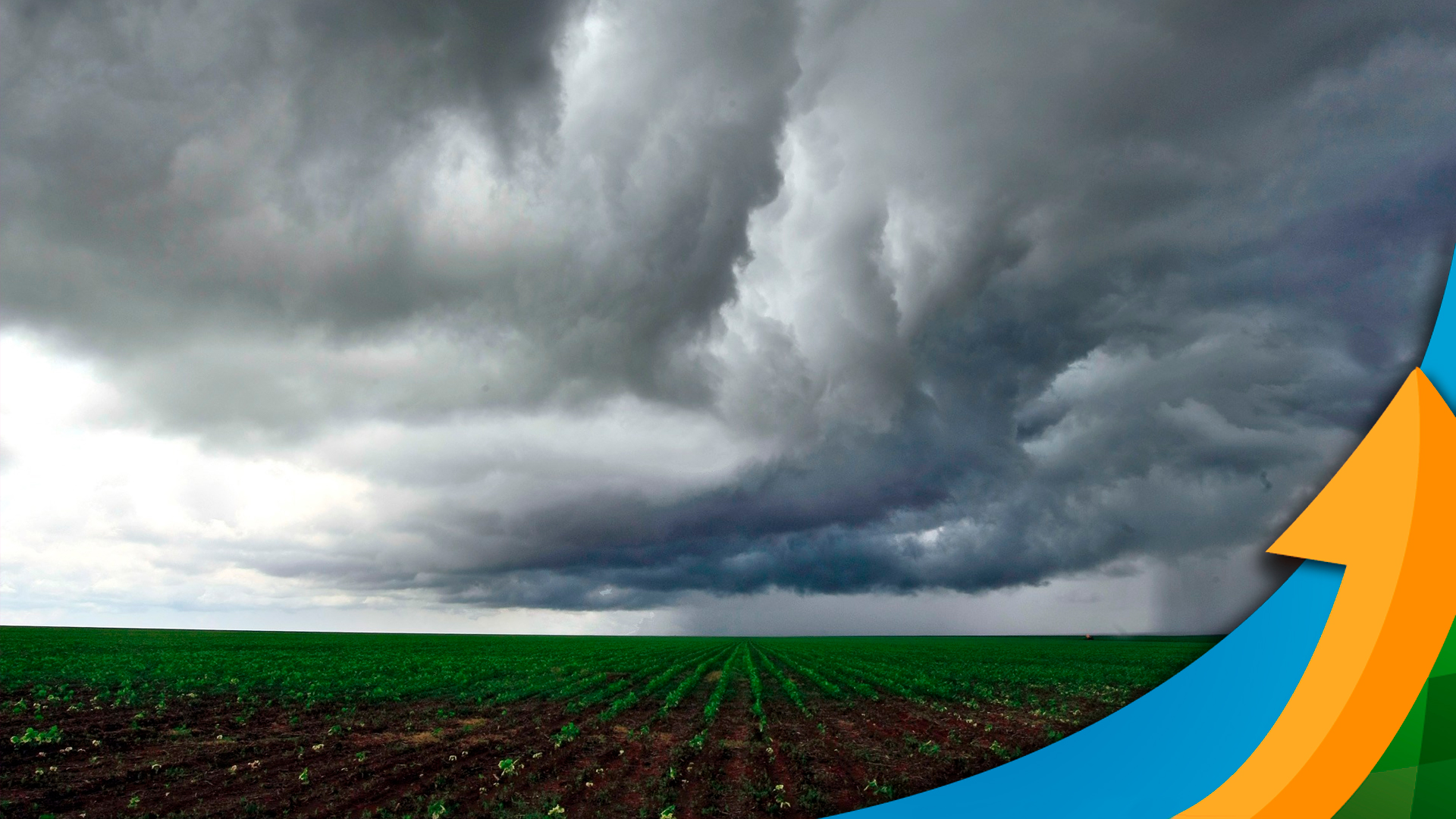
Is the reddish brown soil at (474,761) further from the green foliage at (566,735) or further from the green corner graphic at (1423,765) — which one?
the green corner graphic at (1423,765)

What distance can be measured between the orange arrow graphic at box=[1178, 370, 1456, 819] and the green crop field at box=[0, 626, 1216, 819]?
12.6 feet

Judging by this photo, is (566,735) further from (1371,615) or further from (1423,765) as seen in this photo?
(1371,615)

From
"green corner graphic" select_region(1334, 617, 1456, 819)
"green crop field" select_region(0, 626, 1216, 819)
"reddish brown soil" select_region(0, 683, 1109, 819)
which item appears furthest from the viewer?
"green crop field" select_region(0, 626, 1216, 819)

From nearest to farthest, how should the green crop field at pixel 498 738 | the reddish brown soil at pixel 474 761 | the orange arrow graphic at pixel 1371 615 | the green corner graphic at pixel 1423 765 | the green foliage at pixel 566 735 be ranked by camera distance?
the green corner graphic at pixel 1423 765, the orange arrow graphic at pixel 1371 615, the reddish brown soil at pixel 474 761, the green crop field at pixel 498 738, the green foliage at pixel 566 735

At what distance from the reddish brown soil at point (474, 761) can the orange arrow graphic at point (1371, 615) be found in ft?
28.2

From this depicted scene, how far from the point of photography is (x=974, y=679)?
129 ft

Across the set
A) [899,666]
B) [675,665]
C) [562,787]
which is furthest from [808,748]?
[899,666]

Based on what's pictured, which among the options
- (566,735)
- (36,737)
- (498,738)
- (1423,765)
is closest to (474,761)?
(498,738)

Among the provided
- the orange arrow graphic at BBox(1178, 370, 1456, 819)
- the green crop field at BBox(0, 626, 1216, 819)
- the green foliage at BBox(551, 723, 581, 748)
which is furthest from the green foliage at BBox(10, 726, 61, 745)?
the orange arrow graphic at BBox(1178, 370, 1456, 819)

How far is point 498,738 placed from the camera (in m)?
17.9

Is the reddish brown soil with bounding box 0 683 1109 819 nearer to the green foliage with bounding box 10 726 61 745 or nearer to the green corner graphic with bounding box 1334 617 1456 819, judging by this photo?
the green foliage with bounding box 10 726 61 745

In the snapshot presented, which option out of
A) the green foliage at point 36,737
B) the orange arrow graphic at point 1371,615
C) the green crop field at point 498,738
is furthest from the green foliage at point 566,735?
the orange arrow graphic at point 1371,615

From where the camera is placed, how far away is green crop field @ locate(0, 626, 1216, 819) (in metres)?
11.8

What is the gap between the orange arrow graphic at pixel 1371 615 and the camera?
4641mm
